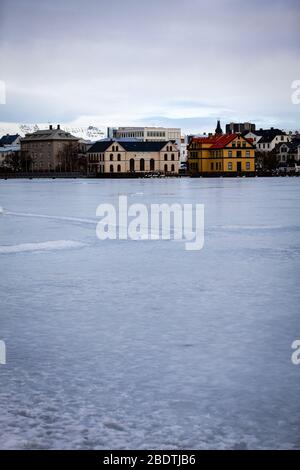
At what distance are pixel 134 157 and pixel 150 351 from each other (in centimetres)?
11161

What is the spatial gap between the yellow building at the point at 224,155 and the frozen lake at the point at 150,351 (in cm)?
8674

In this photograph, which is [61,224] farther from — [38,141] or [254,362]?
[38,141]

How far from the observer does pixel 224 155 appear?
9725 cm

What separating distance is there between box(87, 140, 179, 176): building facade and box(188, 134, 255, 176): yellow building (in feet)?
47.8

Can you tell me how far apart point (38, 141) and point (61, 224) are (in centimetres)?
12412

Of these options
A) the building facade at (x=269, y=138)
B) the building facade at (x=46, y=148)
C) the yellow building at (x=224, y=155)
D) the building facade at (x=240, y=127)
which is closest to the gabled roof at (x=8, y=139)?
the building facade at (x=46, y=148)

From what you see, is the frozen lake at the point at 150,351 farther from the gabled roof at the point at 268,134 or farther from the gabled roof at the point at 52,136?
the gabled roof at the point at 268,134

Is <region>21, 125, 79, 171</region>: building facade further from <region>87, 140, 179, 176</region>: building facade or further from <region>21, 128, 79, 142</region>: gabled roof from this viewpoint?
<region>87, 140, 179, 176</region>: building facade

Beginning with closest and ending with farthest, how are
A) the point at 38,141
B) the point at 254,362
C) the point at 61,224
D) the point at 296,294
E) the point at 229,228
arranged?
the point at 254,362 < the point at 296,294 < the point at 229,228 < the point at 61,224 < the point at 38,141

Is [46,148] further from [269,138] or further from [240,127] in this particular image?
[240,127]

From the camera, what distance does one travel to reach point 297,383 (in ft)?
15.9

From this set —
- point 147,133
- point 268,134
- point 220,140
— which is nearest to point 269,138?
point 268,134

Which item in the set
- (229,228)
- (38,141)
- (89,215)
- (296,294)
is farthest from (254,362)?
(38,141)

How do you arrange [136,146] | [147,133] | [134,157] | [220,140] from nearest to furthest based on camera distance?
[220,140] < [134,157] < [136,146] < [147,133]
